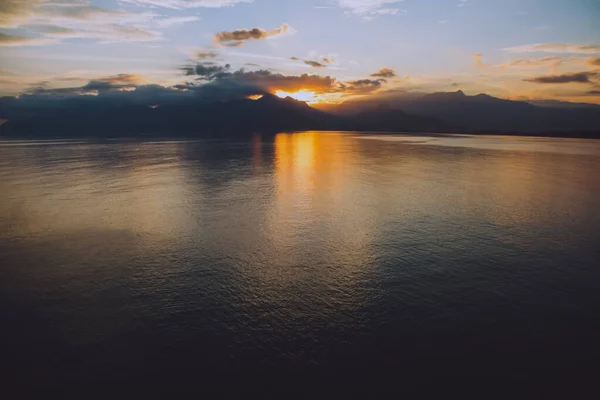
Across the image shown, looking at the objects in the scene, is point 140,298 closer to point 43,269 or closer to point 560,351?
point 43,269

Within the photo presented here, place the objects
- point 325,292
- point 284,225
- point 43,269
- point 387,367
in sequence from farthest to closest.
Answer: point 284,225
point 43,269
point 325,292
point 387,367

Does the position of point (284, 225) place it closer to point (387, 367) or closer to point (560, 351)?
point (387, 367)

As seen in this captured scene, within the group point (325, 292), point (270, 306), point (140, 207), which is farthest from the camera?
point (140, 207)

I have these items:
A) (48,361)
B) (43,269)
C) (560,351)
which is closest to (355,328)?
(560,351)

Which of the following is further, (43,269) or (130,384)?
(43,269)

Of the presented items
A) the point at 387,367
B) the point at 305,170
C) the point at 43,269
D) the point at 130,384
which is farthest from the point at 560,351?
the point at 305,170

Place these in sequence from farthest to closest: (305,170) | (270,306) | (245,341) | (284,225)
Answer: (305,170) → (284,225) → (270,306) → (245,341)
